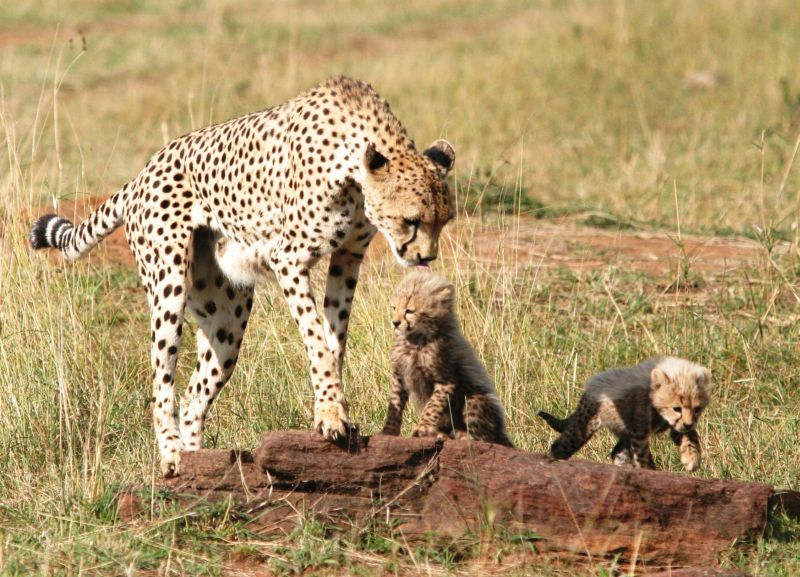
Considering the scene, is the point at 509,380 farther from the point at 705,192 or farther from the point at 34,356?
the point at 705,192

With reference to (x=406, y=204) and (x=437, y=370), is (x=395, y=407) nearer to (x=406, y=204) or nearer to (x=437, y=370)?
(x=437, y=370)

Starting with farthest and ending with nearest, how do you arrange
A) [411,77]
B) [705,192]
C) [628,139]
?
[411,77] → [628,139] → [705,192]

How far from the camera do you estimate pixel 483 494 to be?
13.5 ft

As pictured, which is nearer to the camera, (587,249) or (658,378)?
(658,378)

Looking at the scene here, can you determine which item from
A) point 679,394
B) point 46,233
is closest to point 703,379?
point 679,394

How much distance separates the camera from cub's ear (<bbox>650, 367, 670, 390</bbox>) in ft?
14.3

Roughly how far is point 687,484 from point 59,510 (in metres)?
2.00

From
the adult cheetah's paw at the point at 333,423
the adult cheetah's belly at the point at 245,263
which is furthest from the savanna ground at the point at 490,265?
the adult cheetah's belly at the point at 245,263

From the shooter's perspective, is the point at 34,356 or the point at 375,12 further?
the point at 375,12

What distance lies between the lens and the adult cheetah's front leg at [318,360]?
423cm

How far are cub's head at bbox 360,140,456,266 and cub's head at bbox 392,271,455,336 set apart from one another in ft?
0.79

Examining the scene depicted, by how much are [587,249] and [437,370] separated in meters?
3.26

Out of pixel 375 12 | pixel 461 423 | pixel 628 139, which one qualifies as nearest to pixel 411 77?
pixel 628 139

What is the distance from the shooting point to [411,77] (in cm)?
1322
